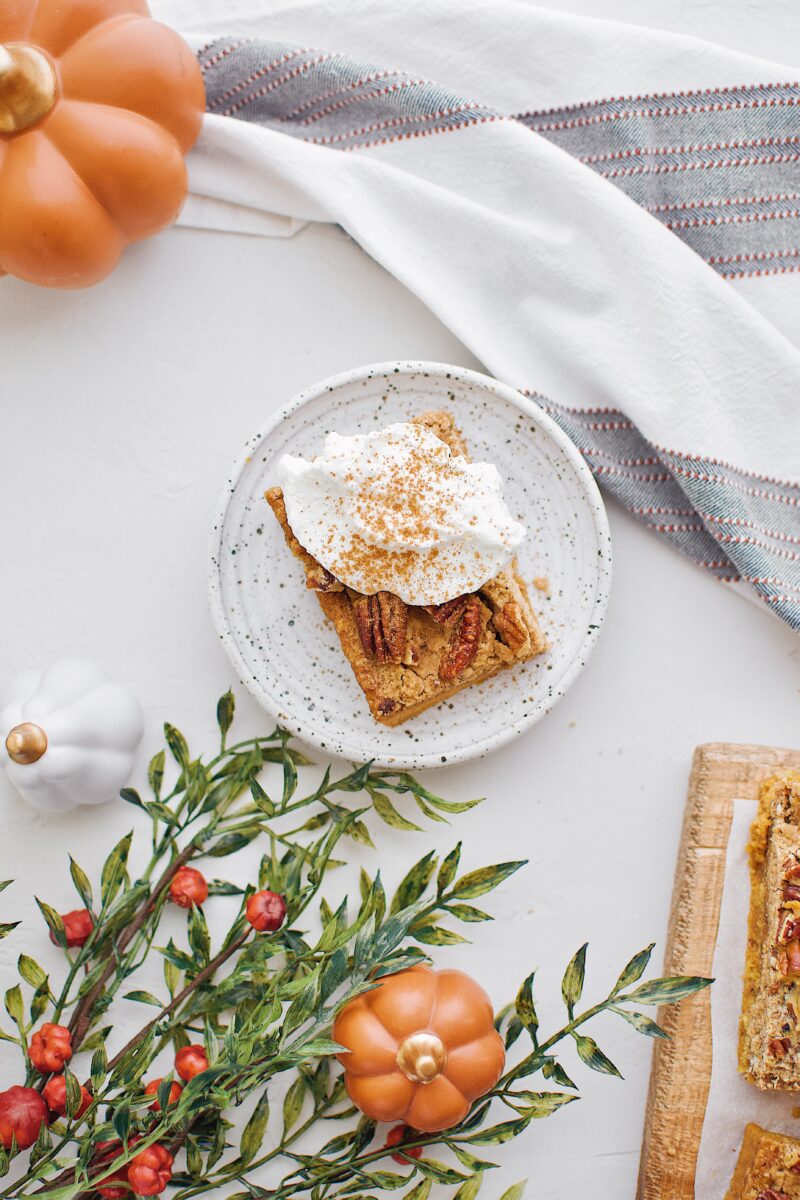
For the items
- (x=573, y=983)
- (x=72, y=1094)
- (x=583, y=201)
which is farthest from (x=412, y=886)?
(x=583, y=201)

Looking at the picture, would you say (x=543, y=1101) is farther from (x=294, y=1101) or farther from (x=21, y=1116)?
(x=21, y=1116)

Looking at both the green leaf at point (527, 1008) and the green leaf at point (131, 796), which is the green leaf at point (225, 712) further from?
the green leaf at point (527, 1008)

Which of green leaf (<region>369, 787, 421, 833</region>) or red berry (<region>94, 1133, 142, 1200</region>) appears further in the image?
green leaf (<region>369, 787, 421, 833</region>)

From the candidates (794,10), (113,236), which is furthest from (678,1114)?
(794,10)

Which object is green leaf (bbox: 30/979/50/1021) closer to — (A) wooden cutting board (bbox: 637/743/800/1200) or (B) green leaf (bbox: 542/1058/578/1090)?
(B) green leaf (bbox: 542/1058/578/1090)

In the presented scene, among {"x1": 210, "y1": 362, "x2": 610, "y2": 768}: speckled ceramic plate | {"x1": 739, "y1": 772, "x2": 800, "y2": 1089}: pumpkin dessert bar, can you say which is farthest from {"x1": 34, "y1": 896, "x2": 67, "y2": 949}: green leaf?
{"x1": 739, "y1": 772, "x2": 800, "y2": 1089}: pumpkin dessert bar

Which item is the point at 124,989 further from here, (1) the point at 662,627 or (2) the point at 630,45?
(2) the point at 630,45
